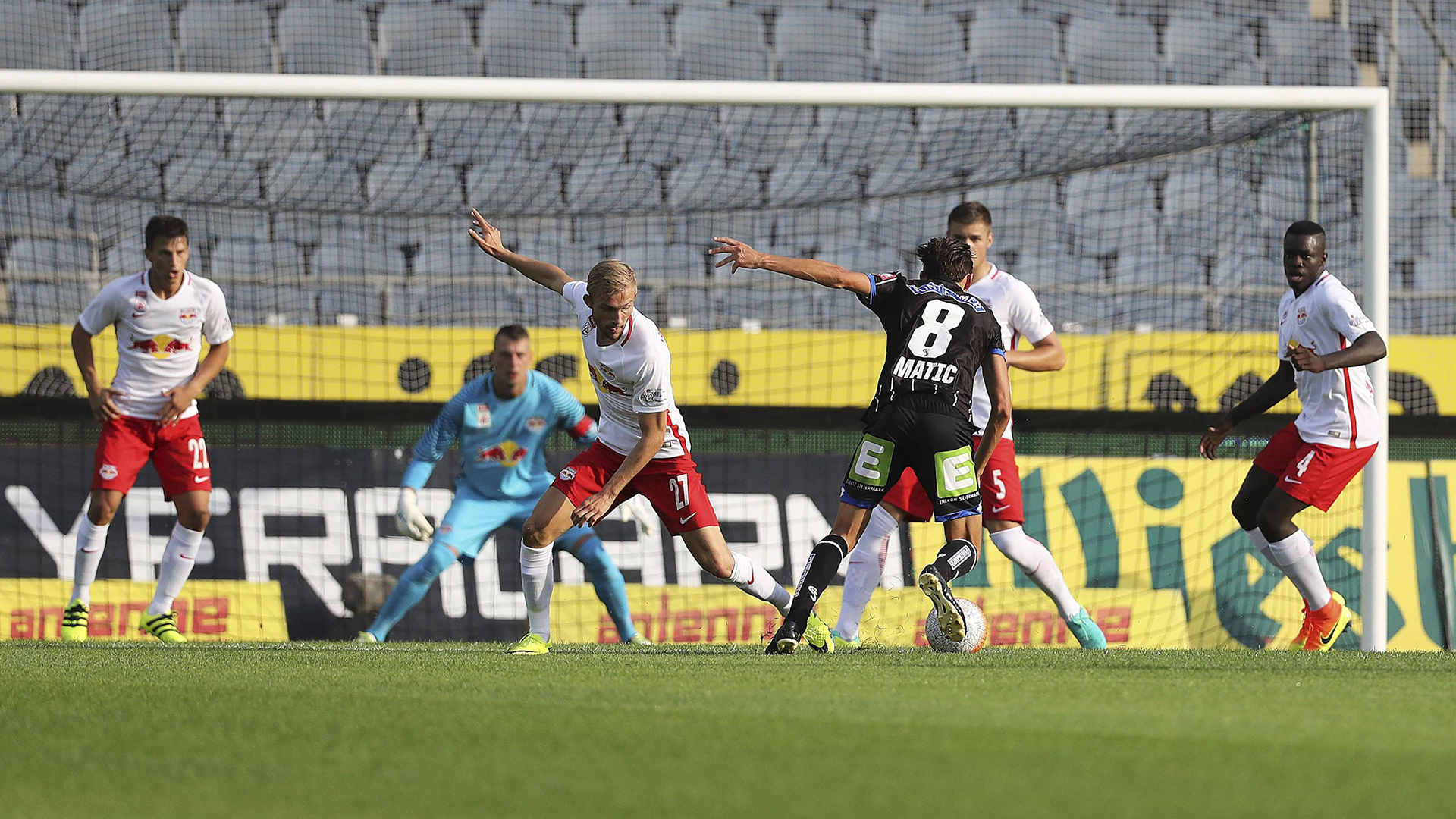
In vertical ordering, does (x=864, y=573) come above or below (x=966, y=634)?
above

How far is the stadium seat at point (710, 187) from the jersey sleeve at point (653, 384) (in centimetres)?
704

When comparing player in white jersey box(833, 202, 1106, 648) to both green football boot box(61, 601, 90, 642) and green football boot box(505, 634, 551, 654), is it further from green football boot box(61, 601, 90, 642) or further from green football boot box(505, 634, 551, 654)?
green football boot box(61, 601, 90, 642)

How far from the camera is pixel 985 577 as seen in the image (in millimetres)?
9062

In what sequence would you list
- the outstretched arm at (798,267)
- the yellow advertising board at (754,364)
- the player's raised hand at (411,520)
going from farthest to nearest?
1. the yellow advertising board at (754,364)
2. the player's raised hand at (411,520)
3. the outstretched arm at (798,267)

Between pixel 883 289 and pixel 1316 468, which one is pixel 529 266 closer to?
pixel 883 289

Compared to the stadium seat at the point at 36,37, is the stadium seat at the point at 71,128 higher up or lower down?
lower down

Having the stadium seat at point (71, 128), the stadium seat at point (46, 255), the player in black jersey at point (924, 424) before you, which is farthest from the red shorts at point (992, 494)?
the stadium seat at point (46, 255)

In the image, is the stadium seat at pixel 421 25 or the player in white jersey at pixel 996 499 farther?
the stadium seat at pixel 421 25

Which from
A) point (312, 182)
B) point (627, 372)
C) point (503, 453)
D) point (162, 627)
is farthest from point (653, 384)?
point (312, 182)

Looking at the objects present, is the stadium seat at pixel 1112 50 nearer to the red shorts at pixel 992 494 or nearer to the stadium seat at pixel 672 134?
the stadium seat at pixel 672 134

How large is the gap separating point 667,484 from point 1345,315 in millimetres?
3259

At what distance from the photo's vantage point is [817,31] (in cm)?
1733

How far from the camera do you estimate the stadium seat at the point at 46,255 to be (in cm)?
1305

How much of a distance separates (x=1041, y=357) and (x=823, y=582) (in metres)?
1.81
